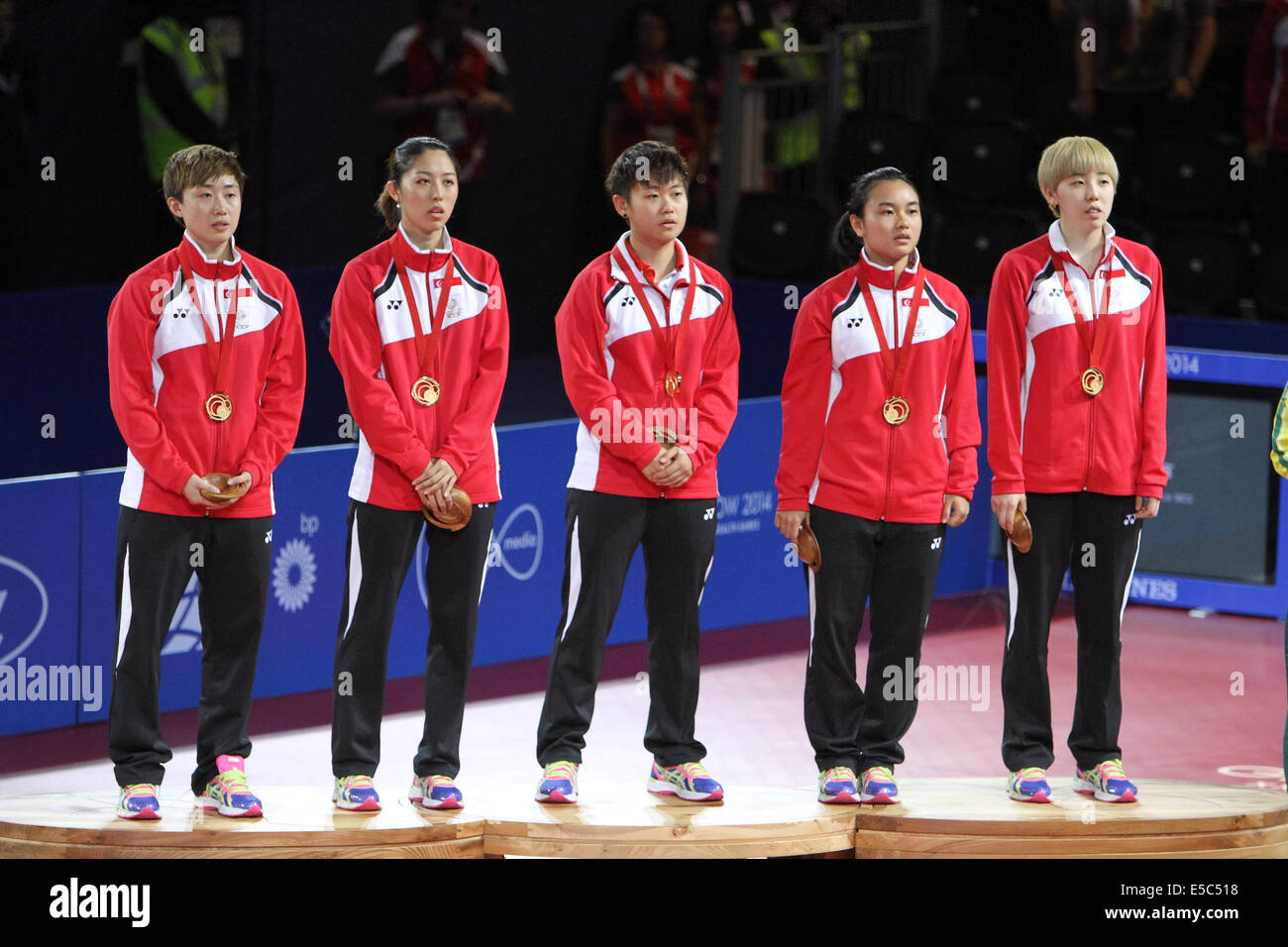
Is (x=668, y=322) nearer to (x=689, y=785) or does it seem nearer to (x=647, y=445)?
(x=647, y=445)

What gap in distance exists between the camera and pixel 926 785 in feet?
22.3

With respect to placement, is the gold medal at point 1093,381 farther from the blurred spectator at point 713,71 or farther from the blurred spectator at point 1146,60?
the blurred spectator at point 713,71

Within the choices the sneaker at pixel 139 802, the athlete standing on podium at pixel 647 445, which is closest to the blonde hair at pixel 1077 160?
the athlete standing on podium at pixel 647 445

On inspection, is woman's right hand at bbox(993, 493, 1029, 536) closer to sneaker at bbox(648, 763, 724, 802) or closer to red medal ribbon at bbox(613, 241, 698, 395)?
red medal ribbon at bbox(613, 241, 698, 395)

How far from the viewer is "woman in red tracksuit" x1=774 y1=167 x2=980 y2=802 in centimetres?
638

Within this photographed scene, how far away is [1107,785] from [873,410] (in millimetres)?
1431

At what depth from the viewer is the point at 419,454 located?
6.14 meters

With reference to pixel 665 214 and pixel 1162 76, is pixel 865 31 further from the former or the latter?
pixel 665 214

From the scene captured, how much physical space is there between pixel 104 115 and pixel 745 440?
5993 mm

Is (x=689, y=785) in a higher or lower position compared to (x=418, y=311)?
lower

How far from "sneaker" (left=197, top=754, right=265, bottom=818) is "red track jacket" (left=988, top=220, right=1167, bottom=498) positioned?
2486mm

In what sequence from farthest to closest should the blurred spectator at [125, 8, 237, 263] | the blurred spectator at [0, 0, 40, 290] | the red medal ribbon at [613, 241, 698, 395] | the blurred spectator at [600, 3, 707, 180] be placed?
the blurred spectator at [600, 3, 707, 180]
the blurred spectator at [125, 8, 237, 263]
the blurred spectator at [0, 0, 40, 290]
the red medal ribbon at [613, 241, 698, 395]

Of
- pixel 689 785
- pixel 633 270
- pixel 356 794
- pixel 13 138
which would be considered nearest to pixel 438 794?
pixel 356 794

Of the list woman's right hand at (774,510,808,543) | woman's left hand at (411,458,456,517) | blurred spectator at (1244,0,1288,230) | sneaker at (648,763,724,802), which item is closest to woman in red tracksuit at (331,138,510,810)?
woman's left hand at (411,458,456,517)
